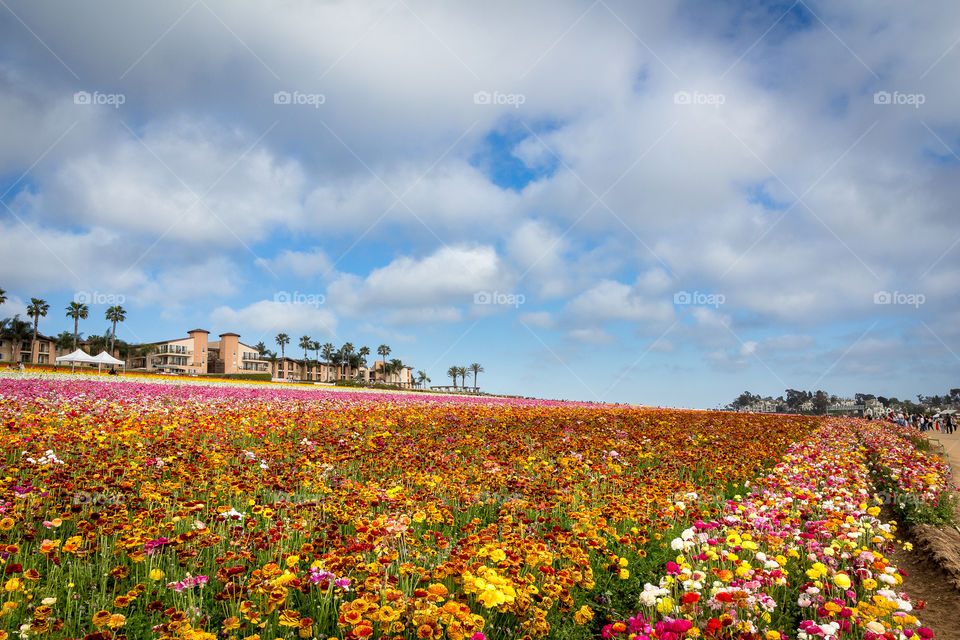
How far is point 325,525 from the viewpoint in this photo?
5.14m

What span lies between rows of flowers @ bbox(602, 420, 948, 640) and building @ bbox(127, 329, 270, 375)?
130m

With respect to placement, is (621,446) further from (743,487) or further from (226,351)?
(226,351)

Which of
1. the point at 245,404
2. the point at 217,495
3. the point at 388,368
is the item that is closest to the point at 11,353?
the point at 388,368

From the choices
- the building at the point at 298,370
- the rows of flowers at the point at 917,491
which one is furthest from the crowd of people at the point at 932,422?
the building at the point at 298,370

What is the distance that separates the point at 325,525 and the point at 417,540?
1.09m

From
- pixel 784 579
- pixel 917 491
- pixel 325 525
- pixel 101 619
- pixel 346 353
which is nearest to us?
pixel 101 619

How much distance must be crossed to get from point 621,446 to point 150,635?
993 centimetres

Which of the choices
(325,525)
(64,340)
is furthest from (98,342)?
(325,525)

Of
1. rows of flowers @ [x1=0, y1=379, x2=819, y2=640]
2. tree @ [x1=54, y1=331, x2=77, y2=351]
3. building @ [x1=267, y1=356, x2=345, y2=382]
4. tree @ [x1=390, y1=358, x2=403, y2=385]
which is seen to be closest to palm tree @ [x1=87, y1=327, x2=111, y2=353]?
tree @ [x1=54, y1=331, x2=77, y2=351]

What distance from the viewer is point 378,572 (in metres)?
3.83

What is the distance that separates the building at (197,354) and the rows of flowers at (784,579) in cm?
13026

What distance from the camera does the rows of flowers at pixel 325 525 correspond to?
361 centimetres

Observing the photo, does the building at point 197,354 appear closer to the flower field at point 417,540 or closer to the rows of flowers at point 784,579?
the flower field at point 417,540

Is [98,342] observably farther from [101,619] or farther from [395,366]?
[101,619]
